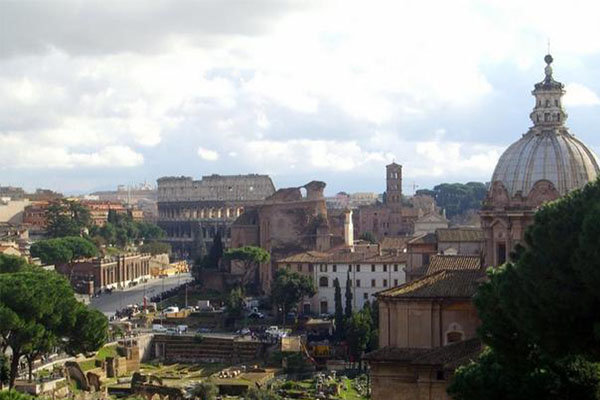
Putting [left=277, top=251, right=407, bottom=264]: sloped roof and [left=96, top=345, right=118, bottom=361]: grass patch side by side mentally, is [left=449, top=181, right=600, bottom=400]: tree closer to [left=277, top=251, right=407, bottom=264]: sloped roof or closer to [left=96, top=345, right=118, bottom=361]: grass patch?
[left=96, top=345, right=118, bottom=361]: grass patch

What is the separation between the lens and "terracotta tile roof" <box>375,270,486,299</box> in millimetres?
26188

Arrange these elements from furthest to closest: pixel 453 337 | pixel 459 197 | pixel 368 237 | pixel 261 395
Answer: pixel 459 197 → pixel 368 237 → pixel 261 395 → pixel 453 337

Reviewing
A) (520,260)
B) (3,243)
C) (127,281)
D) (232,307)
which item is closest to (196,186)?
(127,281)

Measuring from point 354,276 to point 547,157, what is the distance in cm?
3030

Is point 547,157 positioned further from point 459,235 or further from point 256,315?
point 256,315

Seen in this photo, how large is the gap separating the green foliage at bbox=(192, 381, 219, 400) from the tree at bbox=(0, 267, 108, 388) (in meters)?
5.07

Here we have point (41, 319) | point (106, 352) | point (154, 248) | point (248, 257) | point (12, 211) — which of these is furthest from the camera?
point (12, 211)

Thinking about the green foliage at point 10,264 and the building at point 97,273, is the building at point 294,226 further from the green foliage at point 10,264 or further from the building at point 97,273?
the green foliage at point 10,264

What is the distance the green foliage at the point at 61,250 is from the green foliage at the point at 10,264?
19169 millimetres

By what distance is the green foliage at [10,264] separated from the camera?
154 ft

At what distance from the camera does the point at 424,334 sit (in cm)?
2638

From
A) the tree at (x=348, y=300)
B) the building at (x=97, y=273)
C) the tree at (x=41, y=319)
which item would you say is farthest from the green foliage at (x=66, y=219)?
the tree at (x=41, y=319)

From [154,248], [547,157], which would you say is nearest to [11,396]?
[547,157]

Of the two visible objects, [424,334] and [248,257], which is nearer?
[424,334]
